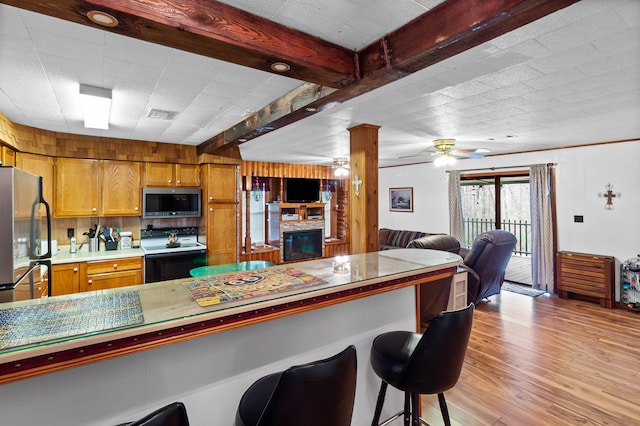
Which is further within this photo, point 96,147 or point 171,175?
point 171,175

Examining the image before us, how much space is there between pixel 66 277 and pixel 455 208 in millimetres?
6375

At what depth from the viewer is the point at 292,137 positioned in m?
4.03

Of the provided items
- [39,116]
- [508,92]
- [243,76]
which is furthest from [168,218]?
[508,92]

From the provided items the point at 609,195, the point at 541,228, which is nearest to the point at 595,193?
the point at 609,195

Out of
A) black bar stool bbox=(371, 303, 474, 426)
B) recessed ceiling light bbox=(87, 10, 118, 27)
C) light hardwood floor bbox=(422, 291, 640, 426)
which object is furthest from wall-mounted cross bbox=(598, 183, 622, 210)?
recessed ceiling light bbox=(87, 10, 118, 27)

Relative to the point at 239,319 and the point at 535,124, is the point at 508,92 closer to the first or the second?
the point at 535,124

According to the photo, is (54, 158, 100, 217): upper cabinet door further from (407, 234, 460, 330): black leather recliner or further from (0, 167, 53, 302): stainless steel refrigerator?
(407, 234, 460, 330): black leather recliner

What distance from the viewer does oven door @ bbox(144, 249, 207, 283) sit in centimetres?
416

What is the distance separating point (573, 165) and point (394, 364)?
5141mm

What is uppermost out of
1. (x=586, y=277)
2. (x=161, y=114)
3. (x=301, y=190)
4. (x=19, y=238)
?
(x=161, y=114)

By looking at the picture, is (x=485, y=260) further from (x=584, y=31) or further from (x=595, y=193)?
(x=584, y=31)

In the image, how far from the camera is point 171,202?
4602 mm

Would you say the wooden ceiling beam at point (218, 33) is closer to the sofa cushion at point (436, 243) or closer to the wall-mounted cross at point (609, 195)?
the sofa cushion at point (436, 243)

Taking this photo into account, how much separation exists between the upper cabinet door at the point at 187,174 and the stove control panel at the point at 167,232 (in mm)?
751
